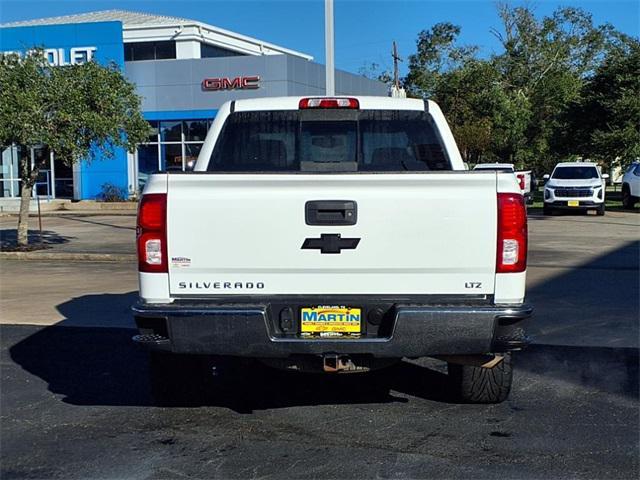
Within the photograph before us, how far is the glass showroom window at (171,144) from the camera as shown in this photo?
34625mm

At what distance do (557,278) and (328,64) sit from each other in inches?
251

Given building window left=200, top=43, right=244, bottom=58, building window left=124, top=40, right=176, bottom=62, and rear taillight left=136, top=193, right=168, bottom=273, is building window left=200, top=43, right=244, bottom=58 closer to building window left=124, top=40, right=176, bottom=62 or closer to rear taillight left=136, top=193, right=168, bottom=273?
building window left=124, top=40, right=176, bottom=62

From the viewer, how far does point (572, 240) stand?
18.4 metres

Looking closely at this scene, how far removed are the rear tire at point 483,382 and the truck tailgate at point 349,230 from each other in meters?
1.10

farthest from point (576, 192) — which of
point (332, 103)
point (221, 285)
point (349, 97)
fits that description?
point (221, 285)

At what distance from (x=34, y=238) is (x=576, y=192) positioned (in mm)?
16923

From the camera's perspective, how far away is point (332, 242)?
4664 millimetres

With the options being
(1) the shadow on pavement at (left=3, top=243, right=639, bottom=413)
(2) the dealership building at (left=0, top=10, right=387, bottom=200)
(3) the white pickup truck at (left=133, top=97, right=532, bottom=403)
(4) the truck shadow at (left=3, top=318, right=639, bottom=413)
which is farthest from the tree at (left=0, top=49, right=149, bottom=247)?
(2) the dealership building at (left=0, top=10, right=387, bottom=200)

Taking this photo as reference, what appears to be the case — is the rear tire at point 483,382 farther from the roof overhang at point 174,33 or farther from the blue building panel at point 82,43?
the roof overhang at point 174,33

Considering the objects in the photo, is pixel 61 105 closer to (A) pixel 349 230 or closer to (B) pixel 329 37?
(B) pixel 329 37

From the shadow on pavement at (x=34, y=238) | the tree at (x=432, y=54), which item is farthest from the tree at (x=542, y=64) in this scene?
the shadow on pavement at (x=34, y=238)

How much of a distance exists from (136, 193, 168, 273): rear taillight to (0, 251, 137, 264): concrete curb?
10649mm

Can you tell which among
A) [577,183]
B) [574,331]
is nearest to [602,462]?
[574,331]

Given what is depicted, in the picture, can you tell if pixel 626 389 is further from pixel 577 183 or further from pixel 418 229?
pixel 577 183
